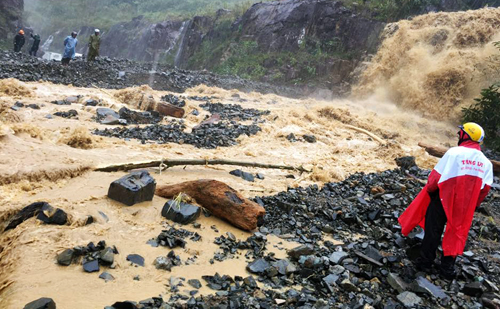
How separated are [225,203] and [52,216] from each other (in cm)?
178

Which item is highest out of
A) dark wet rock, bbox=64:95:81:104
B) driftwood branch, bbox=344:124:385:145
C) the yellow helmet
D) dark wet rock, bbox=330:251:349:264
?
the yellow helmet

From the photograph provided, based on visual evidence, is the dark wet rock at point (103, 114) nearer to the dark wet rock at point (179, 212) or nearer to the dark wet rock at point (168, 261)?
the dark wet rock at point (179, 212)

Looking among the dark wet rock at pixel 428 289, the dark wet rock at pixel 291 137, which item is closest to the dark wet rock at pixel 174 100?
the dark wet rock at pixel 291 137

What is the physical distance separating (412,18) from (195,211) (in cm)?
1930

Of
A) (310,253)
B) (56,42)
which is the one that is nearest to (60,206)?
(310,253)

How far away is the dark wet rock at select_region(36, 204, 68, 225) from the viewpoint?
12.0ft

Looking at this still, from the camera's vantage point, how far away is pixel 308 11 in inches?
925

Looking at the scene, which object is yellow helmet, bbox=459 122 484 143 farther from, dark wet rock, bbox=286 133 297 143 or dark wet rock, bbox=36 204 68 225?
dark wet rock, bbox=286 133 297 143

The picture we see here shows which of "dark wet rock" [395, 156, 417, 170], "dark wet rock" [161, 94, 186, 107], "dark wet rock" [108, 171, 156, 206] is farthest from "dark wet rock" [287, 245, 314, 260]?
"dark wet rock" [161, 94, 186, 107]

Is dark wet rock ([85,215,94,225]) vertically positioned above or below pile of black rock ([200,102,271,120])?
below

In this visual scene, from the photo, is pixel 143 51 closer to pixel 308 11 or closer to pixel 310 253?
pixel 308 11

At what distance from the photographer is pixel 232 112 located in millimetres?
11398

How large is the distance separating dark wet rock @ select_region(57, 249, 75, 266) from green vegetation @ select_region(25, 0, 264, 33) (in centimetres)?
4087

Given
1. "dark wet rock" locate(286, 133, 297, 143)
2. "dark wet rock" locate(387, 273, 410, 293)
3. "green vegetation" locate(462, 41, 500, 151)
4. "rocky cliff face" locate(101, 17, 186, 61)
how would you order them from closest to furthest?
"dark wet rock" locate(387, 273, 410, 293) < "dark wet rock" locate(286, 133, 297, 143) < "green vegetation" locate(462, 41, 500, 151) < "rocky cliff face" locate(101, 17, 186, 61)
